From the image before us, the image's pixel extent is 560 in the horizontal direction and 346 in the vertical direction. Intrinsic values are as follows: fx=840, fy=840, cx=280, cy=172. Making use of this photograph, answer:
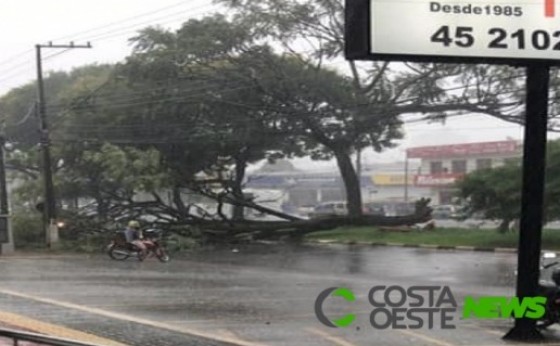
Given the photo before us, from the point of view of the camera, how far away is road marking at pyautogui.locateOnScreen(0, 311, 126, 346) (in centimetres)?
994

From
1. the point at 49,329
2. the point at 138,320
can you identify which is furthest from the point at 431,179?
the point at 49,329

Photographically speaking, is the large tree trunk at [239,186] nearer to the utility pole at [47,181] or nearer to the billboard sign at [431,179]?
the utility pole at [47,181]

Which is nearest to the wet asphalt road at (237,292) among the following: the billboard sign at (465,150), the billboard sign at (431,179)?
the billboard sign at (465,150)

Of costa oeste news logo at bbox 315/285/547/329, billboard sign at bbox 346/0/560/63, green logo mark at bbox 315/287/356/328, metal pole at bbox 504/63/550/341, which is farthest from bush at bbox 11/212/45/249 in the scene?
billboard sign at bbox 346/0/560/63

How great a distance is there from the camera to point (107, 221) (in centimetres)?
3894

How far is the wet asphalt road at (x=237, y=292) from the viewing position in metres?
11.0

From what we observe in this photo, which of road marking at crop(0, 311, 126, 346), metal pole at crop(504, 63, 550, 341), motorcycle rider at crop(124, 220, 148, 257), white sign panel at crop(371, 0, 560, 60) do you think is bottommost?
motorcycle rider at crop(124, 220, 148, 257)

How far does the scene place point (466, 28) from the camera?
397 inches

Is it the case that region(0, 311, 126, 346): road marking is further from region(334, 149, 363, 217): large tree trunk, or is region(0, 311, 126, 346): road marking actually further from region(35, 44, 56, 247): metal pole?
region(334, 149, 363, 217): large tree trunk

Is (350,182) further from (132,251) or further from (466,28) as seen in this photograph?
(466,28)

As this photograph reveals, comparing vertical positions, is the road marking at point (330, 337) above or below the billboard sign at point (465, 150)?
below

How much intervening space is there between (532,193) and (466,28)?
2.32 m

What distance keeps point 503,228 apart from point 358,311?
22849 mm

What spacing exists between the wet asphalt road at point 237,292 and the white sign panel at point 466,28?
3620 mm
